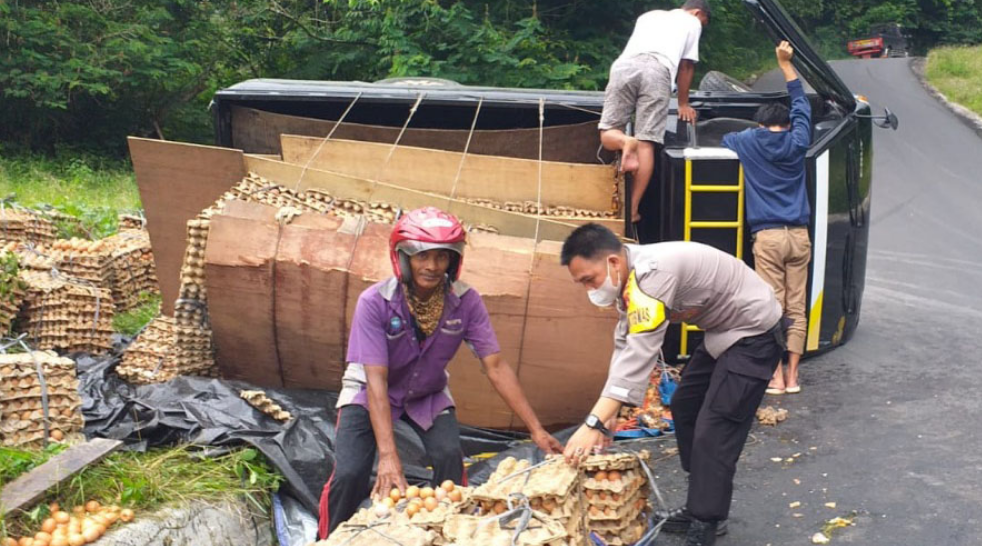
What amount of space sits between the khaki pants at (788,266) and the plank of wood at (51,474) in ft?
15.9

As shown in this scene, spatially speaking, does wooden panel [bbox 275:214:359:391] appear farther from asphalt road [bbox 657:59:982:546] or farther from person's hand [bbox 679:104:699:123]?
person's hand [bbox 679:104:699:123]

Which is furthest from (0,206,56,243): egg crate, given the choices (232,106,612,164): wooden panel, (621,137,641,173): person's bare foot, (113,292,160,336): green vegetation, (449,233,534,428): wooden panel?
(621,137,641,173): person's bare foot

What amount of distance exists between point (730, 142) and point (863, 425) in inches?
92.5

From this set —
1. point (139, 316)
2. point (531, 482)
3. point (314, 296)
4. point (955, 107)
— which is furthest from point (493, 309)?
point (955, 107)

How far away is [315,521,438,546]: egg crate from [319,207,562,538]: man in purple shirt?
0.69m

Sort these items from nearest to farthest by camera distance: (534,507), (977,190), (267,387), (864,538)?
(534,507)
(864,538)
(267,387)
(977,190)

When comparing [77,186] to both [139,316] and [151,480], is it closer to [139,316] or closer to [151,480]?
[139,316]

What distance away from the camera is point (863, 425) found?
7.47 meters

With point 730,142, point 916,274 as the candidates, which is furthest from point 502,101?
point 916,274

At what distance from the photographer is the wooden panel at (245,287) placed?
7.16 m

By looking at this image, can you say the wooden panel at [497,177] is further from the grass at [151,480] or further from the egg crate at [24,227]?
the egg crate at [24,227]

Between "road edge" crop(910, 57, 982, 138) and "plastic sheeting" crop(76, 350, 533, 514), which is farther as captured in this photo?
"road edge" crop(910, 57, 982, 138)

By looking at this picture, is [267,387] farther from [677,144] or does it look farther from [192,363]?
[677,144]

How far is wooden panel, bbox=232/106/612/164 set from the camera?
29.4 ft
